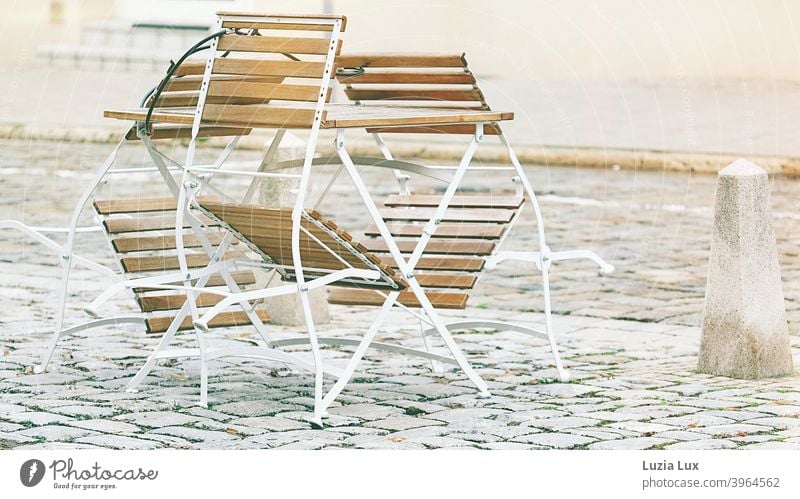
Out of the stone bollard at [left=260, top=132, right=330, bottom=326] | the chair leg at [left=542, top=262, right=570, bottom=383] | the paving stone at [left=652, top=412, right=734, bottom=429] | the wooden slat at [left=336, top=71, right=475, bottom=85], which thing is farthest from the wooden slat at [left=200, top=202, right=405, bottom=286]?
the stone bollard at [left=260, top=132, right=330, bottom=326]

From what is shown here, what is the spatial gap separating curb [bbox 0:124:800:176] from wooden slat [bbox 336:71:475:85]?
6.68 metres

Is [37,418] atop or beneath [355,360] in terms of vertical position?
beneath

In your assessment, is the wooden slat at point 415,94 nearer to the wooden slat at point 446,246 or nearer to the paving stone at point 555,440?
the wooden slat at point 446,246

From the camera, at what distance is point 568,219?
9.96 metres

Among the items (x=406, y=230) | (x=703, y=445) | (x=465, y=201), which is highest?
(x=465, y=201)

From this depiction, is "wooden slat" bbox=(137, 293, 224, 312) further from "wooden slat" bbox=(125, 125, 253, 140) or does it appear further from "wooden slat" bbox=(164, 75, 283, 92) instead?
"wooden slat" bbox=(164, 75, 283, 92)

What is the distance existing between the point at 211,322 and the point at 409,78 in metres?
1.20

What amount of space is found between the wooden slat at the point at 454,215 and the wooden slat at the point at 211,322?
28.6 inches

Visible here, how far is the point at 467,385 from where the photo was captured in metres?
5.61

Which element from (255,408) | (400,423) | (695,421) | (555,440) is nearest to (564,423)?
(555,440)

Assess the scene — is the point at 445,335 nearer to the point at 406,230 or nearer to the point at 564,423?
the point at 564,423

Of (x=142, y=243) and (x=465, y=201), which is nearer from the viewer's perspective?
(x=142, y=243)

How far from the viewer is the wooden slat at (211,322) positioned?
554 centimetres
